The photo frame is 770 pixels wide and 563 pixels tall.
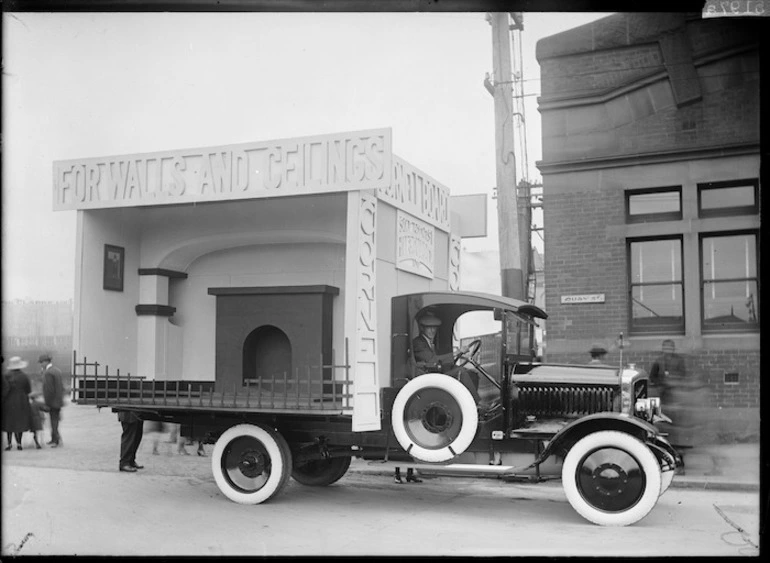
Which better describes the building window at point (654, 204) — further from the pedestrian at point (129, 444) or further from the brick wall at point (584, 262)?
the pedestrian at point (129, 444)

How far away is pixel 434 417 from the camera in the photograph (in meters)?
7.54

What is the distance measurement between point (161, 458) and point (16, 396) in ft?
7.42

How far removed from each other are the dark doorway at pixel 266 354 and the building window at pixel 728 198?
18.0 ft

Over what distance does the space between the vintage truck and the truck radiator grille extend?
1cm

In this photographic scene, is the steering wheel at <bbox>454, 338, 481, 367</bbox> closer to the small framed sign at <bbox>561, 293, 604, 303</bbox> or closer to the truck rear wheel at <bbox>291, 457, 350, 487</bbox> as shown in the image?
the truck rear wheel at <bbox>291, 457, 350, 487</bbox>

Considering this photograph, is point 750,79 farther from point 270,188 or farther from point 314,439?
point 314,439

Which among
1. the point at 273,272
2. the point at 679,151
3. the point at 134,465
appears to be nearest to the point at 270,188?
the point at 273,272

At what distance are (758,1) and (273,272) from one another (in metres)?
5.87

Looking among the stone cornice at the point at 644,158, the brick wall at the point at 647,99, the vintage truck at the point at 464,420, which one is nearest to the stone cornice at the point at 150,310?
the vintage truck at the point at 464,420

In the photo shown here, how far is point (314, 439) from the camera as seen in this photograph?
8109mm

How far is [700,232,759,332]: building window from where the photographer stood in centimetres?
949

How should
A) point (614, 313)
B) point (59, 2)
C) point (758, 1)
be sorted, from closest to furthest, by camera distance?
1. point (758, 1)
2. point (59, 2)
3. point (614, 313)

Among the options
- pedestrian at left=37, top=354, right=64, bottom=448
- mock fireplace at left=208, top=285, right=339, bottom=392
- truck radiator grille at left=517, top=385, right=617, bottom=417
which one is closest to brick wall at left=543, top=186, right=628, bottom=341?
truck radiator grille at left=517, top=385, right=617, bottom=417

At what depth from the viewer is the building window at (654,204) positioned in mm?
10172
